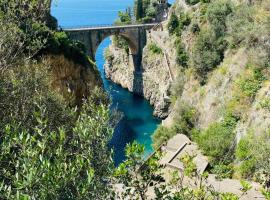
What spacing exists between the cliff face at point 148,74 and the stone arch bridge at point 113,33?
1.39m

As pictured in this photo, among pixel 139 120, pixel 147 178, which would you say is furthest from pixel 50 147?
pixel 139 120

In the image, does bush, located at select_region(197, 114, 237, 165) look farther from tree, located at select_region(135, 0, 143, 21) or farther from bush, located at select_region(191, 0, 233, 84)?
tree, located at select_region(135, 0, 143, 21)

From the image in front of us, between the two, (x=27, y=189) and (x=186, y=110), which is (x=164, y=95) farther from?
(x=27, y=189)

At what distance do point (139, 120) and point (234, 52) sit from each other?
21696 millimetres

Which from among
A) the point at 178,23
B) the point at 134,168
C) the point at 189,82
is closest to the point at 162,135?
the point at 189,82

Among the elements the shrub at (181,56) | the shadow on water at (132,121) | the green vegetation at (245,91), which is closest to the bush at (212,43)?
the green vegetation at (245,91)

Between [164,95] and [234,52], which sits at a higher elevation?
[234,52]

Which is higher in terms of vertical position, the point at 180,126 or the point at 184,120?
the point at 184,120

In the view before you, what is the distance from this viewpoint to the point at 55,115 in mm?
11039

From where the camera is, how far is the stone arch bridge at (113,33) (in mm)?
52328

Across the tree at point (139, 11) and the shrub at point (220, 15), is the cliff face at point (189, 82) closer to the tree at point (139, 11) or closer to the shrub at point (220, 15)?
the shrub at point (220, 15)

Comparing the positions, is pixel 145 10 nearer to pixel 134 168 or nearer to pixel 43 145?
pixel 134 168

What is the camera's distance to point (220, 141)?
2209cm

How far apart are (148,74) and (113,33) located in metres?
8.82
